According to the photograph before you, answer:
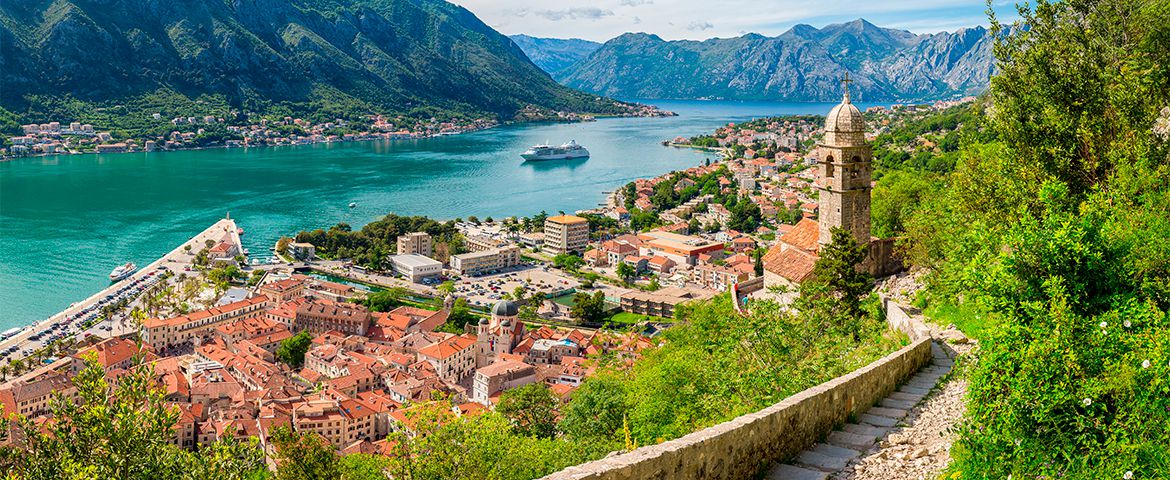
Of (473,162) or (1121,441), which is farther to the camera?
(473,162)

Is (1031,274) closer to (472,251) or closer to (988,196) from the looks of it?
(988,196)

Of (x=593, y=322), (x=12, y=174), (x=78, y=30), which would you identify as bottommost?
(x=593, y=322)

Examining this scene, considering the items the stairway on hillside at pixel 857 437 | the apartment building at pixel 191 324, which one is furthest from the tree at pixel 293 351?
the stairway on hillside at pixel 857 437

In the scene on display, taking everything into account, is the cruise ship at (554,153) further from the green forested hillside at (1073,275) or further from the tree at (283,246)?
the green forested hillside at (1073,275)

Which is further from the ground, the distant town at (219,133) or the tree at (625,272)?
the distant town at (219,133)

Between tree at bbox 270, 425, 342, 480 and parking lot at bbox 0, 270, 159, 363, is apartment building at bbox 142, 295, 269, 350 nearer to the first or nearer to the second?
parking lot at bbox 0, 270, 159, 363

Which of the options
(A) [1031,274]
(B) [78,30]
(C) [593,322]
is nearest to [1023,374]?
(A) [1031,274]

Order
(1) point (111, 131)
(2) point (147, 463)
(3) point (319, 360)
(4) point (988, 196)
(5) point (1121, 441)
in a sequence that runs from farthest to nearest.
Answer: (1) point (111, 131), (3) point (319, 360), (4) point (988, 196), (2) point (147, 463), (5) point (1121, 441)

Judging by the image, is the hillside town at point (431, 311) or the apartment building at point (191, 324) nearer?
the hillside town at point (431, 311)

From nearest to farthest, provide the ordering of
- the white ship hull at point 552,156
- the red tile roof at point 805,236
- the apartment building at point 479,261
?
1. the red tile roof at point 805,236
2. the apartment building at point 479,261
3. the white ship hull at point 552,156
